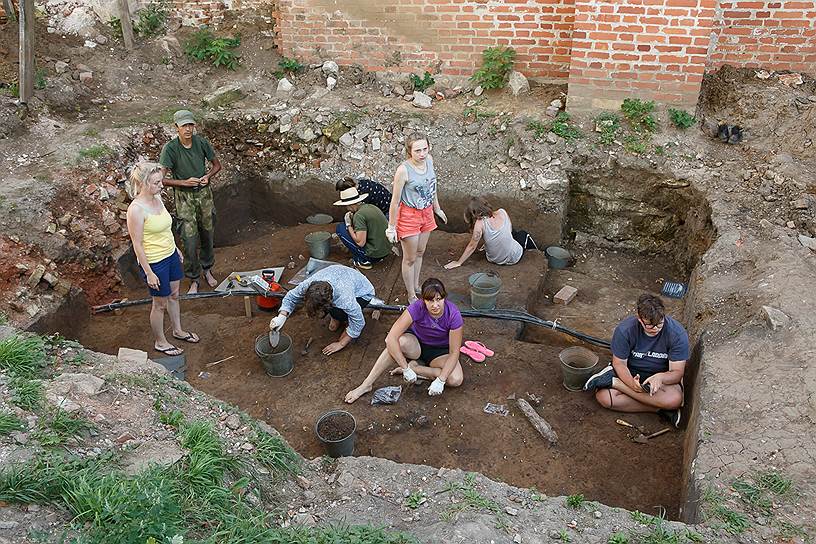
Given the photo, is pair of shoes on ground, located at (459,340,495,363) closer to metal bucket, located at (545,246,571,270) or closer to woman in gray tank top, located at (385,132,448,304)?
woman in gray tank top, located at (385,132,448,304)

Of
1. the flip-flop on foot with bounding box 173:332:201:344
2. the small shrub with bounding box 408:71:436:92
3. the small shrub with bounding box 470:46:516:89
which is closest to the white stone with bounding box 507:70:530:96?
the small shrub with bounding box 470:46:516:89

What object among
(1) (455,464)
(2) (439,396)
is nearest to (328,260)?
(2) (439,396)

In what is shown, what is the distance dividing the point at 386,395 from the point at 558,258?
290 centimetres

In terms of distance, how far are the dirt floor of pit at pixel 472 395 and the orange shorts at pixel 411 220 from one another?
852 mm

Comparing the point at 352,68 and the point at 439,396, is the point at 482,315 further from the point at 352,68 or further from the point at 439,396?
the point at 352,68

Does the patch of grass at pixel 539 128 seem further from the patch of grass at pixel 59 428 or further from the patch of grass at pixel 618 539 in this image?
the patch of grass at pixel 59 428

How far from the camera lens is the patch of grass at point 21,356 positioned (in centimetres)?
360

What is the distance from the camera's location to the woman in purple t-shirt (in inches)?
185

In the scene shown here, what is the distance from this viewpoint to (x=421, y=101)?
7965 millimetres

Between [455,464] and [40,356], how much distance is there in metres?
2.73

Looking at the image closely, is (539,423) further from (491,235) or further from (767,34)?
(767,34)

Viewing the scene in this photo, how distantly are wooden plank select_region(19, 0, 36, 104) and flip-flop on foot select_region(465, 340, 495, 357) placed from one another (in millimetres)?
5779

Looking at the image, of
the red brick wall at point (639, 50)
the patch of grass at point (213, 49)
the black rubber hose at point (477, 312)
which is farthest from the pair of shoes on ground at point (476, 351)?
the patch of grass at point (213, 49)

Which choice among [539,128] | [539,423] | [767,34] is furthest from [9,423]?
[767,34]
